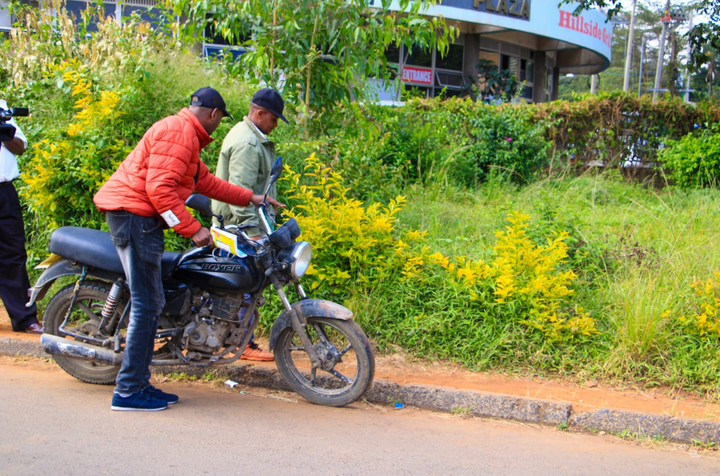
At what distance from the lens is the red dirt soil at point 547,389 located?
4152 mm

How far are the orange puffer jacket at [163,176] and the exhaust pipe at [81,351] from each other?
3.15 ft

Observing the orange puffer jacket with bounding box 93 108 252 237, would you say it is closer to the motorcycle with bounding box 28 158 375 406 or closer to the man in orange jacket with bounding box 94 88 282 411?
the man in orange jacket with bounding box 94 88 282 411

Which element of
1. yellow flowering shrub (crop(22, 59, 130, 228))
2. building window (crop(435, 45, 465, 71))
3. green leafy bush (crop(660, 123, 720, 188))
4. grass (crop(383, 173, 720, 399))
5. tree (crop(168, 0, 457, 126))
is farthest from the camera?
building window (crop(435, 45, 465, 71))

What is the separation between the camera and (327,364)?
162 inches

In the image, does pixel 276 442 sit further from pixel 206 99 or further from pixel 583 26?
pixel 583 26

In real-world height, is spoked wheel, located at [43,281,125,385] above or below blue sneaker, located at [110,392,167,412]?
above

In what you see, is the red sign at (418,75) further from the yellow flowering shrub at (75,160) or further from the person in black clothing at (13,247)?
the person in black clothing at (13,247)

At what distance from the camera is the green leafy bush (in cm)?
1006

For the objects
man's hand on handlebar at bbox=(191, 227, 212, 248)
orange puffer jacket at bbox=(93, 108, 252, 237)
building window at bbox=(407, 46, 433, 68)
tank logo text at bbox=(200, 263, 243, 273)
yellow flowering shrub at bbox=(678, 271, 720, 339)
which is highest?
building window at bbox=(407, 46, 433, 68)

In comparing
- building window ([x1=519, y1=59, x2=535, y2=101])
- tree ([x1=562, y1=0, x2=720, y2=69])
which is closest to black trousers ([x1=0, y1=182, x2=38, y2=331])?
tree ([x1=562, y1=0, x2=720, y2=69])

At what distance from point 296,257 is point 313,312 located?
1.20ft

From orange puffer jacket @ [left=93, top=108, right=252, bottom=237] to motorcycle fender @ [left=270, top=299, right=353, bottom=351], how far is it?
2.69ft

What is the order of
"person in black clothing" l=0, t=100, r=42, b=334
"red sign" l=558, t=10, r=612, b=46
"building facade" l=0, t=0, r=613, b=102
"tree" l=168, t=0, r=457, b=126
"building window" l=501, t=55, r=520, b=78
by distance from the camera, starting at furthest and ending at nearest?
"building window" l=501, t=55, r=520, b=78 → "red sign" l=558, t=10, r=612, b=46 → "building facade" l=0, t=0, r=613, b=102 → "tree" l=168, t=0, r=457, b=126 → "person in black clothing" l=0, t=100, r=42, b=334

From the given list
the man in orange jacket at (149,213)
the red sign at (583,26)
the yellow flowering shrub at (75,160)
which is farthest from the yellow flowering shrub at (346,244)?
the red sign at (583,26)
